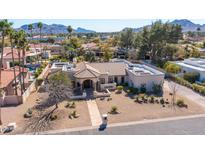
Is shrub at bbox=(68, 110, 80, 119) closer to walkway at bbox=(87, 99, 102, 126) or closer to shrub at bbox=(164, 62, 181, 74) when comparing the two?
walkway at bbox=(87, 99, 102, 126)

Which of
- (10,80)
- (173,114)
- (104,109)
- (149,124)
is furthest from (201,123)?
(10,80)

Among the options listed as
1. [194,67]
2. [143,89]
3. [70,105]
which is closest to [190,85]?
[194,67]

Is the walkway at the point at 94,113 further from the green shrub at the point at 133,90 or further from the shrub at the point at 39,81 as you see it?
the shrub at the point at 39,81

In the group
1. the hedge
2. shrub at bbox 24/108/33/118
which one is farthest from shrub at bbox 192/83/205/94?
shrub at bbox 24/108/33/118

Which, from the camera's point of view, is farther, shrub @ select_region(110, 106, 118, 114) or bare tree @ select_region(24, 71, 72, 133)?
shrub @ select_region(110, 106, 118, 114)

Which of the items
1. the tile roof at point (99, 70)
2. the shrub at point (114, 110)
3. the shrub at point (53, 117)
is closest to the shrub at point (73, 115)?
the shrub at point (53, 117)
